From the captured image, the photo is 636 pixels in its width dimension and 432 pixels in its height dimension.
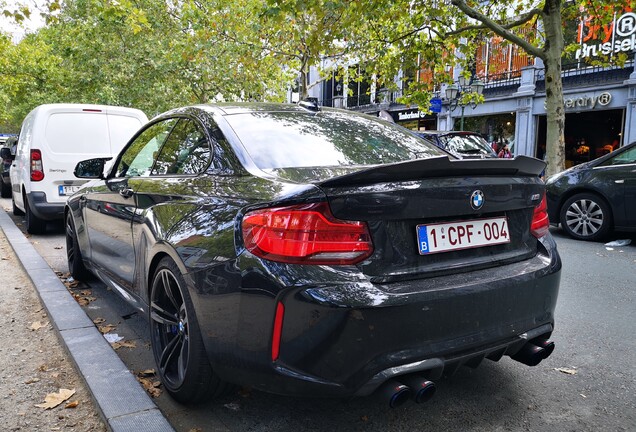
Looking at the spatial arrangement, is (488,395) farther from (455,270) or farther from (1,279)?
(1,279)

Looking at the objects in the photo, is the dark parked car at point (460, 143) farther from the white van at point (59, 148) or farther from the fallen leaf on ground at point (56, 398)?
the fallen leaf on ground at point (56, 398)

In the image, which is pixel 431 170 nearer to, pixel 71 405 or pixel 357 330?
pixel 357 330

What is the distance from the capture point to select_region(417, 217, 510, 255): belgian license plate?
7.39ft

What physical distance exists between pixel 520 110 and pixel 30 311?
22.6 m

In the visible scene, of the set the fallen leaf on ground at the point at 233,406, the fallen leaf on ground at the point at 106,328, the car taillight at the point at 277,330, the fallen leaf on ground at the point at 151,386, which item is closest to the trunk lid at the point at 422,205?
the car taillight at the point at 277,330

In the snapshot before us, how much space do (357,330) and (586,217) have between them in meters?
6.91

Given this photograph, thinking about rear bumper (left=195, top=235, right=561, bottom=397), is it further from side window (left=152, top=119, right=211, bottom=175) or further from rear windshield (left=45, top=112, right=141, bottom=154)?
rear windshield (left=45, top=112, right=141, bottom=154)

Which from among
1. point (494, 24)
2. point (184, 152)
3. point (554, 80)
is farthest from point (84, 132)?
point (554, 80)

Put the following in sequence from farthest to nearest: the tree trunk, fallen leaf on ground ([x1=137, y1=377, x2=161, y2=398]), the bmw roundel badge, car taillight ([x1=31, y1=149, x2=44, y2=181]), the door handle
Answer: the tree trunk, car taillight ([x1=31, y1=149, x2=44, y2=181]), the door handle, fallen leaf on ground ([x1=137, y1=377, x2=161, y2=398]), the bmw roundel badge

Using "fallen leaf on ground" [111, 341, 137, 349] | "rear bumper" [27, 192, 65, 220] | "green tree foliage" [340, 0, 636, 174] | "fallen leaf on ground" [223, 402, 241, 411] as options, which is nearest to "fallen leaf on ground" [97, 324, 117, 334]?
"fallen leaf on ground" [111, 341, 137, 349]

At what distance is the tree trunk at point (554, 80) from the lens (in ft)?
38.5

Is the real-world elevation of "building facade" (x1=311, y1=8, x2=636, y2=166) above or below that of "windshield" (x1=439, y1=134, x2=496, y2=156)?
above

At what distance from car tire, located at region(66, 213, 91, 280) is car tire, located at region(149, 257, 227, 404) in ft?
7.98

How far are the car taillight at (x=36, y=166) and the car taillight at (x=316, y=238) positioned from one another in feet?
22.7
